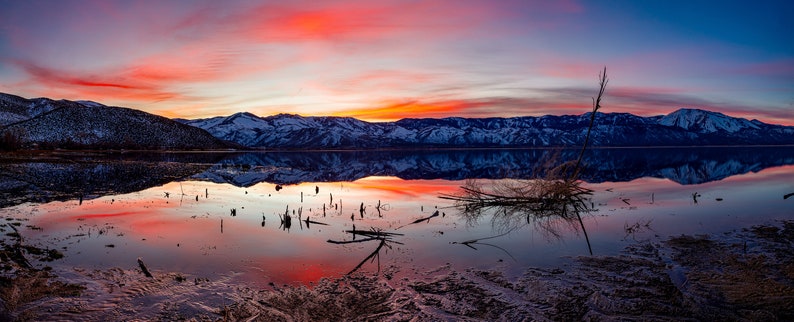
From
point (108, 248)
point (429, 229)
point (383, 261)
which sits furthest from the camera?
point (429, 229)

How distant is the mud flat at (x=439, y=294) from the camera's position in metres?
9.16

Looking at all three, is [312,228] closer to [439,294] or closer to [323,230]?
[323,230]

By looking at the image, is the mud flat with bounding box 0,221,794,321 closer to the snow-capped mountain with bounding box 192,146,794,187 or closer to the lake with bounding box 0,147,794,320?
the lake with bounding box 0,147,794,320

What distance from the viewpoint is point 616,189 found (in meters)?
34.8

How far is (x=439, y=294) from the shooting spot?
Result: 1042 cm

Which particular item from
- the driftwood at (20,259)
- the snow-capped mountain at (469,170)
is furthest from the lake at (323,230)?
the snow-capped mountain at (469,170)

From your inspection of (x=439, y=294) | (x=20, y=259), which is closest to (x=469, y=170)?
(x=439, y=294)

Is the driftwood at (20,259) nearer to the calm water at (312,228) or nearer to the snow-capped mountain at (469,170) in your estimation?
the calm water at (312,228)

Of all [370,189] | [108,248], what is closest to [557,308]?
[108,248]

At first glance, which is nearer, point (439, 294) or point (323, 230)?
point (439, 294)

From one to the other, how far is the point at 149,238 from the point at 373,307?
35.8 ft

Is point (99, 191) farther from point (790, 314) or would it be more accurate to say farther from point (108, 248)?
point (790, 314)

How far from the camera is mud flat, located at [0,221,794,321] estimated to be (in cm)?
916

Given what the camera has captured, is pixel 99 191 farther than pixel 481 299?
Yes
